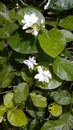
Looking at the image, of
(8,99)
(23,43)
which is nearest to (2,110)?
Result: (8,99)

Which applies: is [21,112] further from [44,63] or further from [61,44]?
[61,44]

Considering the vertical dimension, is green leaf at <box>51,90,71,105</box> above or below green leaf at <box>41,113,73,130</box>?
above

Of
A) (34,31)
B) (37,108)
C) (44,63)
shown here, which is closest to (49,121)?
(37,108)

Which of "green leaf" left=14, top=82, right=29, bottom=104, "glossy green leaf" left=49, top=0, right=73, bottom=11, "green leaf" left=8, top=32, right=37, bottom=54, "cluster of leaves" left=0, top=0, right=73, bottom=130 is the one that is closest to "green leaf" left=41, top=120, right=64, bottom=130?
"cluster of leaves" left=0, top=0, right=73, bottom=130

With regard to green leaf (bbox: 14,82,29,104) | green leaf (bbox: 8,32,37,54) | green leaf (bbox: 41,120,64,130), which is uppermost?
green leaf (bbox: 8,32,37,54)

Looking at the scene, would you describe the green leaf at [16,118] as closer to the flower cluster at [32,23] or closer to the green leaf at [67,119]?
the green leaf at [67,119]

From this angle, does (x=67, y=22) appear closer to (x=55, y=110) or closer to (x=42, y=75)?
(x=42, y=75)

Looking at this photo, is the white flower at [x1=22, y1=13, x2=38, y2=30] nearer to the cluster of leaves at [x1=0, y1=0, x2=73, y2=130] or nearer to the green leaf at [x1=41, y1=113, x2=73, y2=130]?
the cluster of leaves at [x1=0, y1=0, x2=73, y2=130]
